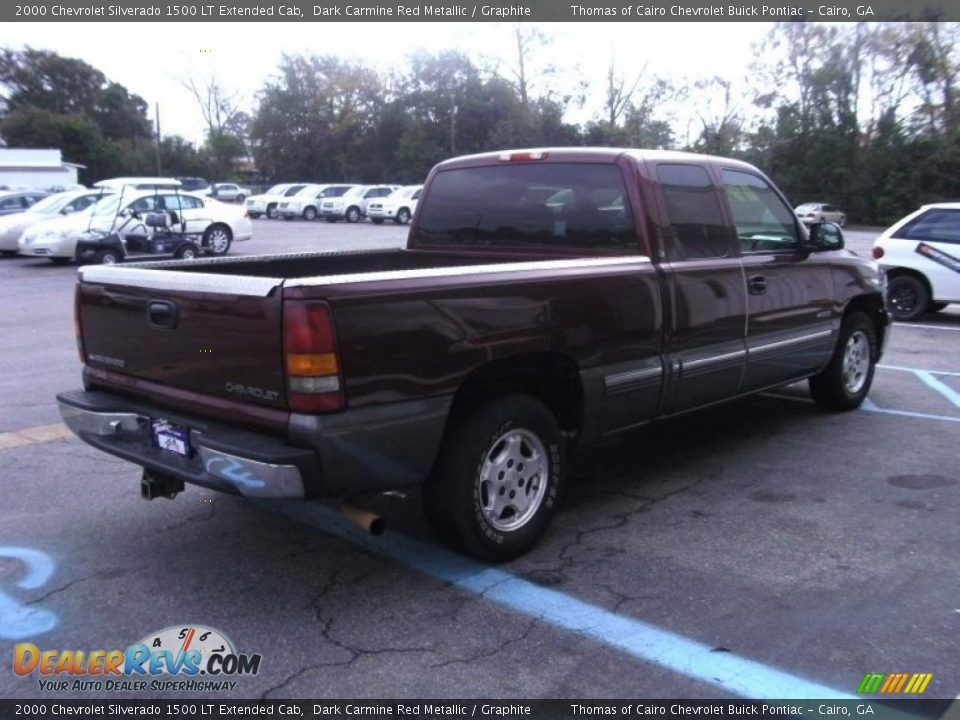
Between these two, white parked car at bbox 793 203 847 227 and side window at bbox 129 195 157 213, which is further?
white parked car at bbox 793 203 847 227

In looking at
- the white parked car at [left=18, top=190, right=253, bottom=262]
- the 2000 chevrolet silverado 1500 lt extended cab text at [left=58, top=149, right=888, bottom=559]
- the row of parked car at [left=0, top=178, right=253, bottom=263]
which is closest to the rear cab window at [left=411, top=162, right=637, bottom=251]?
the 2000 chevrolet silverado 1500 lt extended cab text at [left=58, top=149, right=888, bottom=559]

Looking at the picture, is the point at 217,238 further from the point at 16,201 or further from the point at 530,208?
the point at 530,208

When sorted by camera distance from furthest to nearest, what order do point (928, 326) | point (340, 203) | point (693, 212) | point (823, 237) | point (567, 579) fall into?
point (340, 203) < point (928, 326) < point (823, 237) < point (693, 212) < point (567, 579)

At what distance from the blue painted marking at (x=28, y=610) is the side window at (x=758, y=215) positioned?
4.35m

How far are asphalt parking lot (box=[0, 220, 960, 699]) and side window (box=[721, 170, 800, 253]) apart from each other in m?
1.40

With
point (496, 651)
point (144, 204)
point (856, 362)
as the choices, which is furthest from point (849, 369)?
point (144, 204)

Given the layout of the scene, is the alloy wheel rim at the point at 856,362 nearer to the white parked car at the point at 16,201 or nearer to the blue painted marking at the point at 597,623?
the blue painted marking at the point at 597,623

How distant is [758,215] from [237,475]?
13.3ft

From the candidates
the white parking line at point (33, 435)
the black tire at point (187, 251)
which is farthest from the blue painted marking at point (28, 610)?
the black tire at point (187, 251)

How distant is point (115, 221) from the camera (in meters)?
18.7

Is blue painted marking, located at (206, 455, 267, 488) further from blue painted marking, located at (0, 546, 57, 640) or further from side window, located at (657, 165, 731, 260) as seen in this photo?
side window, located at (657, 165, 731, 260)

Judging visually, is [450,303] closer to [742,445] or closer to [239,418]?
[239,418]

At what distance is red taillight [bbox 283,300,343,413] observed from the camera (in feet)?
11.1

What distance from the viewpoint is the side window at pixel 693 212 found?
517cm
